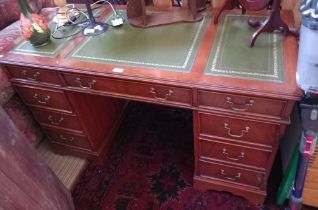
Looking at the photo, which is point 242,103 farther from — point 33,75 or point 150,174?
point 33,75

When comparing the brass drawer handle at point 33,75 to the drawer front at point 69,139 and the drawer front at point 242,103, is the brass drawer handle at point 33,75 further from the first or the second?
the drawer front at point 242,103

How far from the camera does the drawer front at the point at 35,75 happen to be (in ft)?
3.96

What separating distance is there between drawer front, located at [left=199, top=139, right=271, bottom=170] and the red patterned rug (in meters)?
0.31

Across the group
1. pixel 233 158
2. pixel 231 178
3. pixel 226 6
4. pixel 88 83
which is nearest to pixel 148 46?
pixel 88 83

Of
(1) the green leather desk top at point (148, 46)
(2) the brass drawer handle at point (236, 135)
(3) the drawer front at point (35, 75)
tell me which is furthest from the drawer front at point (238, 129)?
(3) the drawer front at point (35, 75)

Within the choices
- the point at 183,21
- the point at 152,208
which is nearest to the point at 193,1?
the point at 183,21

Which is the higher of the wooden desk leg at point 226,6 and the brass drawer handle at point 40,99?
the wooden desk leg at point 226,6

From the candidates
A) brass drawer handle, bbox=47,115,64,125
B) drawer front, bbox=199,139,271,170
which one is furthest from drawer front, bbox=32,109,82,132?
drawer front, bbox=199,139,271,170

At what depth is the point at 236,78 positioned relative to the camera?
949 millimetres

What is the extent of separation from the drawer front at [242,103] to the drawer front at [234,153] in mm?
216

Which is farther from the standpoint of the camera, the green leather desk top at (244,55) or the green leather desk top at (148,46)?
the green leather desk top at (148,46)

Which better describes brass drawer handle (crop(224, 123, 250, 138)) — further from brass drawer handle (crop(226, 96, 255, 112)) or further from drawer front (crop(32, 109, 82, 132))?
drawer front (crop(32, 109, 82, 132))

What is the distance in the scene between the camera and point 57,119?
1.45m

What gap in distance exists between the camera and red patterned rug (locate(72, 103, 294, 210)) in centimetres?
142
